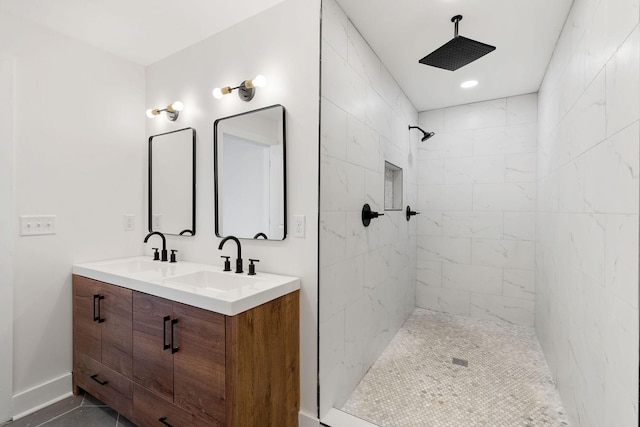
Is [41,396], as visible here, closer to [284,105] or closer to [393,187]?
[284,105]

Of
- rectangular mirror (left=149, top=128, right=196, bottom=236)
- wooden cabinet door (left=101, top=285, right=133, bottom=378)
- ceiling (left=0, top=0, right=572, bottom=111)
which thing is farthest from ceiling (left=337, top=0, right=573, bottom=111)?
wooden cabinet door (left=101, top=285, right=133, bottom=378)

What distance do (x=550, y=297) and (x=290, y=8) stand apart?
263 centimetres

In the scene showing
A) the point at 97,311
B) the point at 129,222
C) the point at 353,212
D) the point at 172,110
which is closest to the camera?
the point at 97,311

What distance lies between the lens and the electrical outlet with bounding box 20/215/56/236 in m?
1.83

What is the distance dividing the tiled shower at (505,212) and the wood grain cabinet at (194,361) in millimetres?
260

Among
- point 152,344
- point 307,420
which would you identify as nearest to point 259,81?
point 152,344

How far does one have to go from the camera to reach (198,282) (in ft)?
5.97

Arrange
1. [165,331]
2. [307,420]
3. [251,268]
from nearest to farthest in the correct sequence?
1. [165,331]
2. [307,420]
3. [251,268]

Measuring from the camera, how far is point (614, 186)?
1.10 metres

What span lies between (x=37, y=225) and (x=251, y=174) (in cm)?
139

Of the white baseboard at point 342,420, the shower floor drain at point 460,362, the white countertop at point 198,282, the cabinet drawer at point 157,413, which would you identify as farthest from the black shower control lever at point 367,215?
the cabinet drawer at point 157,413

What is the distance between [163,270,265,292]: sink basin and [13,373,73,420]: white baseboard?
46.5 inches

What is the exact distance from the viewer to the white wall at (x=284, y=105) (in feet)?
5.32

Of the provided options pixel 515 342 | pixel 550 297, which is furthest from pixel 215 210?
pixel 515 342
